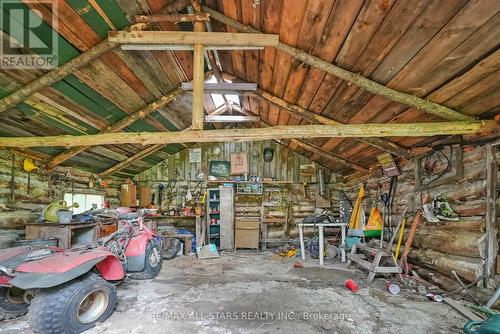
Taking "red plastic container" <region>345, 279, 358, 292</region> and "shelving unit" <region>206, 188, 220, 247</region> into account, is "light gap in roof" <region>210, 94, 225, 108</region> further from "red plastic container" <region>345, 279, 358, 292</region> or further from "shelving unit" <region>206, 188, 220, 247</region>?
"red plastic container" <region>345, 279, 358, 292</region>

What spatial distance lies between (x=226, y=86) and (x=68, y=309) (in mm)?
3648

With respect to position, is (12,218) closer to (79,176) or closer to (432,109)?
(79,176)

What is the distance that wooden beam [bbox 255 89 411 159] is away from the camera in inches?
181

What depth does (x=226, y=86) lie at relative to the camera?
443 centimetres

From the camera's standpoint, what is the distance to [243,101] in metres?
5.96

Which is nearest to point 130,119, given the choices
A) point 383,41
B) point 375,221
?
point 383,41

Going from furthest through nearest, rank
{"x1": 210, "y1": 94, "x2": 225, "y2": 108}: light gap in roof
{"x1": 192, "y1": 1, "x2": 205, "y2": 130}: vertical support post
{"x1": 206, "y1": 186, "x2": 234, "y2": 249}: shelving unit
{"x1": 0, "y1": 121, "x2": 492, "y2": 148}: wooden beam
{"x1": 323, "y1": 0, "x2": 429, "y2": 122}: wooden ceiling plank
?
{"x1": 206, "y1": 186, "x2": 234, "y2": 249}: shelving unit → {"x1": 210, "y1": 94, "x2": 225, "y2": 108}: light gap in roof → {"x1": 192, "y1": 1, "x2": 205, "y2": 130}: vertical support post → {"x1": 0, "y1": 121, "x2": 492, "y2": 148}: wooden beam → {"x1": 323, "y1": 0, "x2": 429, "y2": 122}: wooden ceiling plank

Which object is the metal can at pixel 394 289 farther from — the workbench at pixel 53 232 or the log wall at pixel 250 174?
the workbench at pixel 53 232

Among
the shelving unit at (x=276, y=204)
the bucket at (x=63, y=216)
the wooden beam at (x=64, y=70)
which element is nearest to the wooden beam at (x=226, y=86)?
the wooden beam at (x=64, y=70)

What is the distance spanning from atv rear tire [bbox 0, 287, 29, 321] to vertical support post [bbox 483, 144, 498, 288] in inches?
214

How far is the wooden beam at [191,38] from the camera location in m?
3.10

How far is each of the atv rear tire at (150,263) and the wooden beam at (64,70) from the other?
2802 millimetres

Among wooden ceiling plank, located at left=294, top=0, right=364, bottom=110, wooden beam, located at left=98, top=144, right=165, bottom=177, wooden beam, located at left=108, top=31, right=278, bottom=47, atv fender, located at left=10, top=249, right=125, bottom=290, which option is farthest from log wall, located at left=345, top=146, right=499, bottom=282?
wooden beam, located at left=98, top=144, right=165, bottom=177

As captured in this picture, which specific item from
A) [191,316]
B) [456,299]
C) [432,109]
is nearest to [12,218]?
[191,316]
